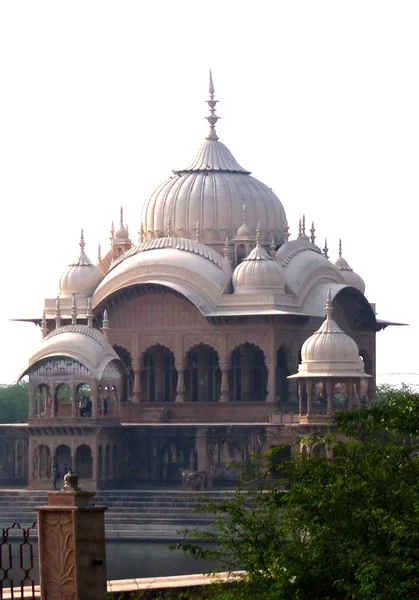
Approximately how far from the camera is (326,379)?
52.3m

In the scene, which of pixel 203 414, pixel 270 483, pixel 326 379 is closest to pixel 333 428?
pixel 326 379

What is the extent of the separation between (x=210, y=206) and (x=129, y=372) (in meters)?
4.77

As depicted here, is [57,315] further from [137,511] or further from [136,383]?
[137,511]

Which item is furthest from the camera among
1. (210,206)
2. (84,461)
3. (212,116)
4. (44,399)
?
(212,116)

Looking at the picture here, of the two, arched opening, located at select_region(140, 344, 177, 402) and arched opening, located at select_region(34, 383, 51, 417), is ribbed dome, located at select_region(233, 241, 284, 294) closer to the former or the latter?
arched opening, located at select_region(140, 344, 177, 402)

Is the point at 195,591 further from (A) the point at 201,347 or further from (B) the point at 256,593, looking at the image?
(A) the point at 201,347

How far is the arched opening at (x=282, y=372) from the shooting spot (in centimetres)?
5553

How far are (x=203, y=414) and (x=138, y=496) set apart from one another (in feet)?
15.8

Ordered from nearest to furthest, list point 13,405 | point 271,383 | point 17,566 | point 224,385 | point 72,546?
point 72,546
point 17,566
point 271,383
point 224,385
point 13,405

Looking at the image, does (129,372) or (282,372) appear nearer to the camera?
(282,372)

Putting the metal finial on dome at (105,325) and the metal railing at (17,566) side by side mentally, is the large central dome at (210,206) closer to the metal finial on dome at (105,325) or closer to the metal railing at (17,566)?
the metal finial on dome at (105,325)

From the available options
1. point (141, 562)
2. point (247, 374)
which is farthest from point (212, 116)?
point (141, 562)

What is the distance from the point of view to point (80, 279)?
5841 cm

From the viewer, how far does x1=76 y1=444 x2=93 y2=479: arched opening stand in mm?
53088
